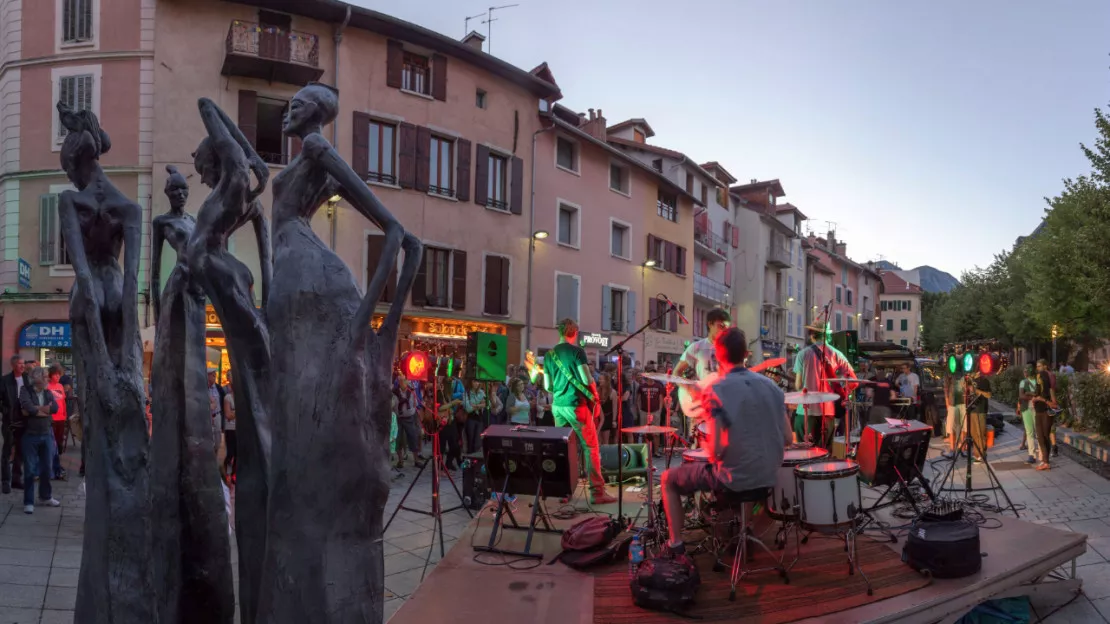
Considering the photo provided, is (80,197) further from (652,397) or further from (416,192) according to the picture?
(416,192)

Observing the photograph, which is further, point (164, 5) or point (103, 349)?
point (164, 5)

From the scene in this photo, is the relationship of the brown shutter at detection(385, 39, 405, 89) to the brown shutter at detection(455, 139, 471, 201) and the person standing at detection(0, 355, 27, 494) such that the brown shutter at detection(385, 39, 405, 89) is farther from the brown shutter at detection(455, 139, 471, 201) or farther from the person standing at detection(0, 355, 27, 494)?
the person standing at detection(0, 355, 27, 494)

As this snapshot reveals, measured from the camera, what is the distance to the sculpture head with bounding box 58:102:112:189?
4.14 meters

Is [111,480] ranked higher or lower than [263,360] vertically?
lower

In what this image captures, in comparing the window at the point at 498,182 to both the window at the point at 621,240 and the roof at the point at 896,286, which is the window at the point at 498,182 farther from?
the roof at the point at 896,286

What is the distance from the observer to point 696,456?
221 inches

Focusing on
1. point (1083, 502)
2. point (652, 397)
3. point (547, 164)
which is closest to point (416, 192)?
point (547, 164)

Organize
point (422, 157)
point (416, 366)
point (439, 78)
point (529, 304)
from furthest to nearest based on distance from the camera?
point (529, 304), point (439, 78), point (422, 157), point (416, 366)

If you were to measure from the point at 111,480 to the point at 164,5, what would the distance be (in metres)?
18.2

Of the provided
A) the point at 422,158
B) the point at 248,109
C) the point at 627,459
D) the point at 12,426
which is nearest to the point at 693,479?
the point at 627,459

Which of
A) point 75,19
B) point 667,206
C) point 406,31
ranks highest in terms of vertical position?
point 406,31

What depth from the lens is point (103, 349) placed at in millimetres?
3781

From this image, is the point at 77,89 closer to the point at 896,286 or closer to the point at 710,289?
the point at 710,289

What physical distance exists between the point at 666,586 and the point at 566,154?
23757 millimetres
